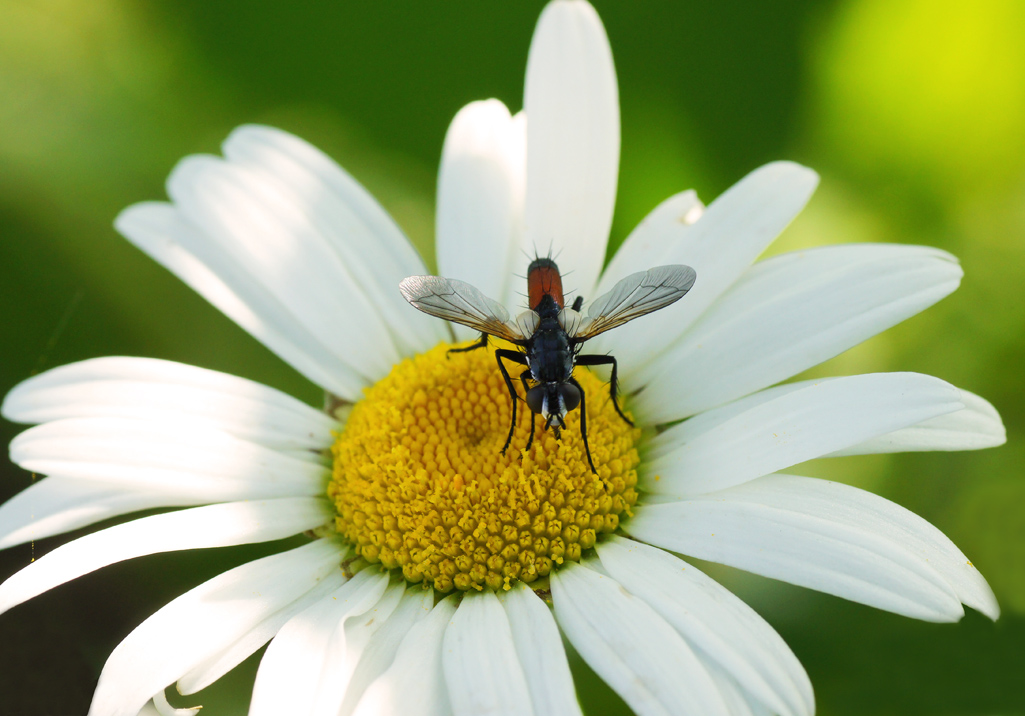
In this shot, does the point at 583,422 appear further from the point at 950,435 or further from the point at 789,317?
the point at 950,435

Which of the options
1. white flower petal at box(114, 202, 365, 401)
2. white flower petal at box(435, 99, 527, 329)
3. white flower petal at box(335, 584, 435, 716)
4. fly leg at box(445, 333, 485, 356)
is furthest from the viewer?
white flower petal at box(435, 99, 527, 329)

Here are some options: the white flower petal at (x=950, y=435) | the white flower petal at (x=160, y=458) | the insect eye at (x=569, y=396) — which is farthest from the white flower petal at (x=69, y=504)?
the white flower petal at (x=950, y=435)

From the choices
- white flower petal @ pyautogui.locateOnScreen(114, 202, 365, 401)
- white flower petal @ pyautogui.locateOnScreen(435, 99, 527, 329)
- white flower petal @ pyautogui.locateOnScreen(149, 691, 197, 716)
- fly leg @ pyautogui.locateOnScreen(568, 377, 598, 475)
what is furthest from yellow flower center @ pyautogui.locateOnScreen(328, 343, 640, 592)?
white flower petal @ pyautogui.locateOnScreen(149, 691, 197, 716)

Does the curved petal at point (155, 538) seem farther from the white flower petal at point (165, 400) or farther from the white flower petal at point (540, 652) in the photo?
the white flower petal at point (540, 652)

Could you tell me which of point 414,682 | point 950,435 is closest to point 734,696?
point 414,682

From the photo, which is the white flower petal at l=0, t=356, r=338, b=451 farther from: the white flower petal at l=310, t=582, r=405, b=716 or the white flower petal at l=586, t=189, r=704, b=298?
the white flower petal at l=586, t=189, r=704, b=298

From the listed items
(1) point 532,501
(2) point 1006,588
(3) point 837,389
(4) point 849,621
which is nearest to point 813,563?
(3) point 837,389

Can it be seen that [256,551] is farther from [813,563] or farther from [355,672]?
[813,563]
